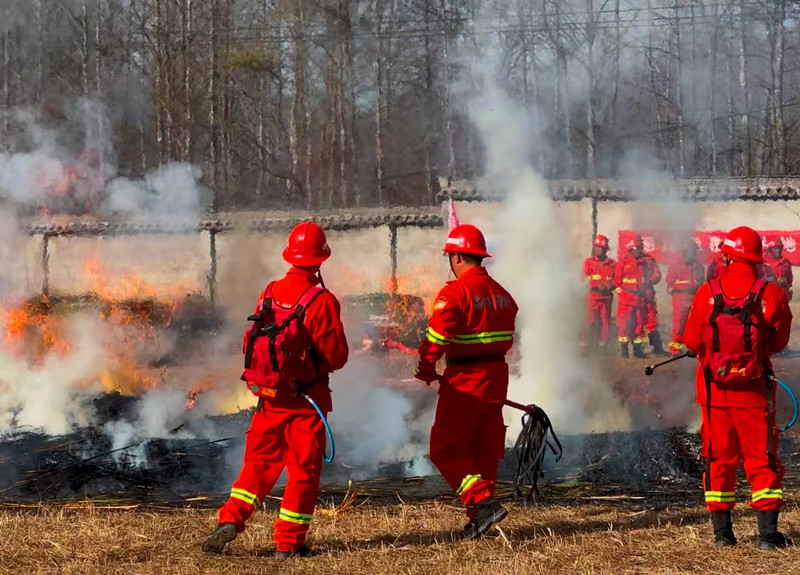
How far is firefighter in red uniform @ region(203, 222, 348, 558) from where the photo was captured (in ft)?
16.2

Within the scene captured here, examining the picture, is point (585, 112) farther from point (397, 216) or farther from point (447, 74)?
point (397, 216)

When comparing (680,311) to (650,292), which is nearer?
(680,311)

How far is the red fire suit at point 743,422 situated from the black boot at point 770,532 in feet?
0.14

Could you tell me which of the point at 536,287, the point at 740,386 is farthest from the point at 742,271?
the point at 536,287

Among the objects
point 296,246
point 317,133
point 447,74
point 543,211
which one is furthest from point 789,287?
point 317,133

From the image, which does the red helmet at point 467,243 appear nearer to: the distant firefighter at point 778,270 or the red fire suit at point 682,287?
the red fire suit at point 682,287

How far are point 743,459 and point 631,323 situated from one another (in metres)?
10.4

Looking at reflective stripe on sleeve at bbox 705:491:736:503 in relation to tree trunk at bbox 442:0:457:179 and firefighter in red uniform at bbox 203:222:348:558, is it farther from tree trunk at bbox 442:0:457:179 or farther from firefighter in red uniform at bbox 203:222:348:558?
tree trunk at bbox 442:0:457:179

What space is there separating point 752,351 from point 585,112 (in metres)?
17.1

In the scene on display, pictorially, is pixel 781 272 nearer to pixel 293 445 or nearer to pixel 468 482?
pixel 468 482

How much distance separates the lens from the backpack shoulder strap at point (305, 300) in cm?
499

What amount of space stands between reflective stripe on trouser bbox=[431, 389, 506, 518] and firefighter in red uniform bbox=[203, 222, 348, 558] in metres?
0.65

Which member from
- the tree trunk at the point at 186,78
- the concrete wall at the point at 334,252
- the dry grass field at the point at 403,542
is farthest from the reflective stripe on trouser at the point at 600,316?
the tree trunk at the point at 186,78

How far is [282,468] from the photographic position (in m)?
5.03
